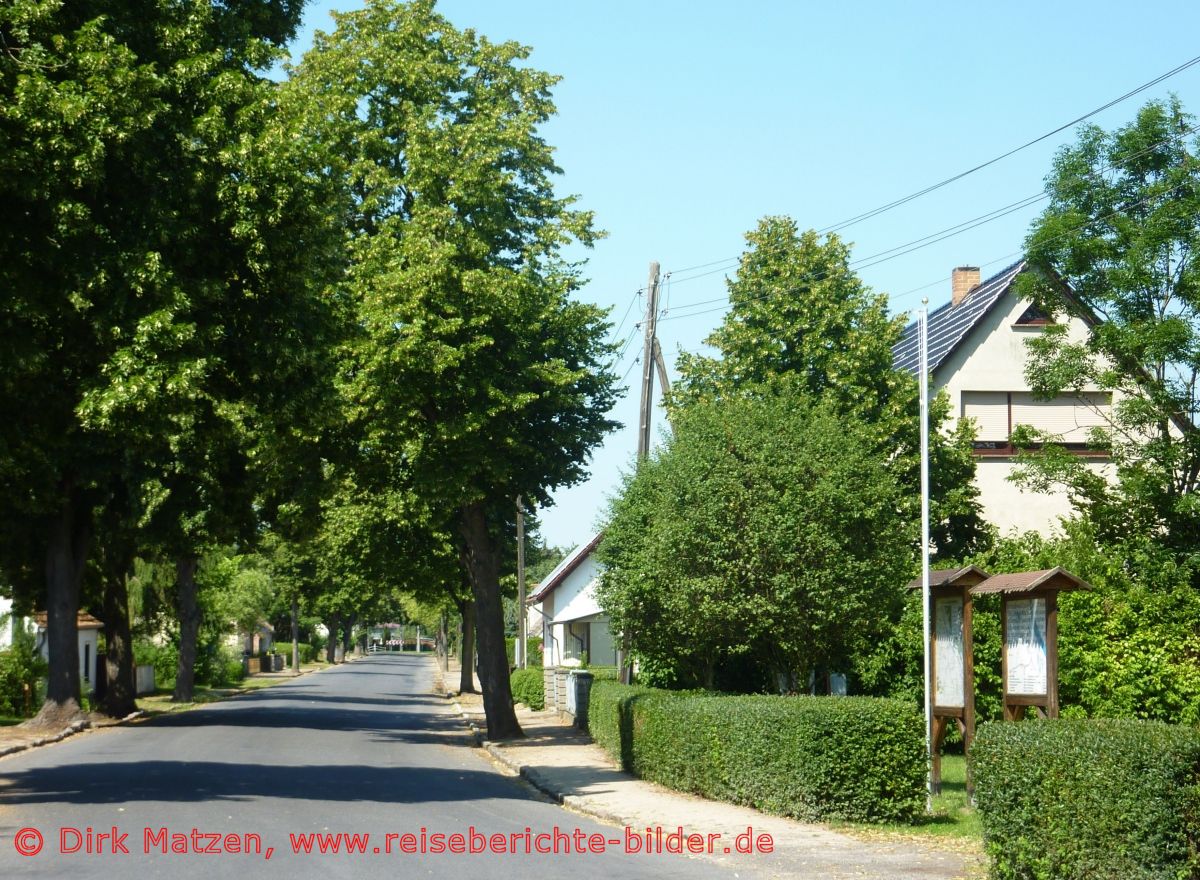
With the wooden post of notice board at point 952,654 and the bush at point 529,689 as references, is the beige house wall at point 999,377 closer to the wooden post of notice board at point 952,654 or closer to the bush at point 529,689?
the bush at point 529,689

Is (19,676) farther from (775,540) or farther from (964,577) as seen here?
(964,577)

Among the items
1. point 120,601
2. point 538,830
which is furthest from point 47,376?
point 120,601

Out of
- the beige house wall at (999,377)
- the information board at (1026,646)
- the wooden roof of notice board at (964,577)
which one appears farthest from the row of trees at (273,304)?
the beige house wall at (999,377)

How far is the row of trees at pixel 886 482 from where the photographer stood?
20.0 meters

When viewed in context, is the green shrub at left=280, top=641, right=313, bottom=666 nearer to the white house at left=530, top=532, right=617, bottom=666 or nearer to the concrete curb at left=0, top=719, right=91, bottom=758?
the white house at left=530, top=532, right=617, bottom=666

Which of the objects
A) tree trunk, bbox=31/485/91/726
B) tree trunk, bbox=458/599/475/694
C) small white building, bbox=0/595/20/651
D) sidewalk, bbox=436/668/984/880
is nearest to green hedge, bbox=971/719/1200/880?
sidewalk, bbox=436/668/984/880

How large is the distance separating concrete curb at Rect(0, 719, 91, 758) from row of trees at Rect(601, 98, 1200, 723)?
39.5 feet

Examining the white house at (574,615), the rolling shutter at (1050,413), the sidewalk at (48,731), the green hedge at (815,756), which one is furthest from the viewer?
the white house at (574,615)

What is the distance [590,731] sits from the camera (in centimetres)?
2894

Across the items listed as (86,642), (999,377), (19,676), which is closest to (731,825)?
(999,377)

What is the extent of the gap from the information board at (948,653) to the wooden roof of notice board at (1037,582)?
0.75 meters

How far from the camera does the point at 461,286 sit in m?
25.1

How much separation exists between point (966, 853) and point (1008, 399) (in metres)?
29.1

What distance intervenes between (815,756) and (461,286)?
43.7 feet
